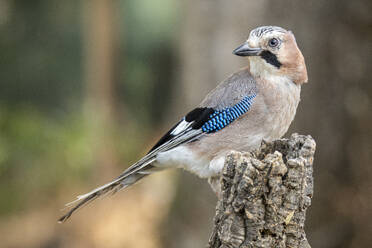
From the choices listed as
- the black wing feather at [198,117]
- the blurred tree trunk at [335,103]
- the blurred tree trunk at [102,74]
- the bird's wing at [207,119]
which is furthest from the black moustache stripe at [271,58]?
the blurred tree trunk at [102,74]

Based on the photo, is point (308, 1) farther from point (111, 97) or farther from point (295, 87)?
point (111, 97)

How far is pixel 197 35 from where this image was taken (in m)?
9.12

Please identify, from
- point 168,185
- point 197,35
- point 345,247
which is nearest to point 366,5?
point 197,35

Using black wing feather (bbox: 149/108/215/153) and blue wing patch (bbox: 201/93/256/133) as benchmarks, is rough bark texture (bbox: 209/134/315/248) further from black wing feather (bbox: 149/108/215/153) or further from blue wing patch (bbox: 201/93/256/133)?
black wing feather (bbox: 149/108/215/153)

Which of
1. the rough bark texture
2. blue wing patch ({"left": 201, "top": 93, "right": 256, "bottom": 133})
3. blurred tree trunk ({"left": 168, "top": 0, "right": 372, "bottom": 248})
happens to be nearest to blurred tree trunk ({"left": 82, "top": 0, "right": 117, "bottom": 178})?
blurred tree trunk ({"left": 168, "top": 0, "right": 372, "bottom": 248})

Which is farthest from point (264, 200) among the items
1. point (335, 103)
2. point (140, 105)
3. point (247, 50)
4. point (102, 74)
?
point (140, 105)

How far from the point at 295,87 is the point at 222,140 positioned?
2.71ft

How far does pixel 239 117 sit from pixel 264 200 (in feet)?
5.43

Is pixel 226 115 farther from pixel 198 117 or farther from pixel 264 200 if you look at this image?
pixel 264 200

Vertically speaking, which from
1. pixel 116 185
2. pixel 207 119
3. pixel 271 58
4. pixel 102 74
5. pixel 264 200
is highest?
pixel 271 58

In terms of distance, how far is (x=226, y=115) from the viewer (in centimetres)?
514

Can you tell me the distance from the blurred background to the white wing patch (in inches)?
125

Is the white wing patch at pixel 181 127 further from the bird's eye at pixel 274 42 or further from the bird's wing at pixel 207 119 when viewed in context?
the bird's eye at pixel 274 42

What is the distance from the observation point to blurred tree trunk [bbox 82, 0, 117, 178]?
12828 mm
